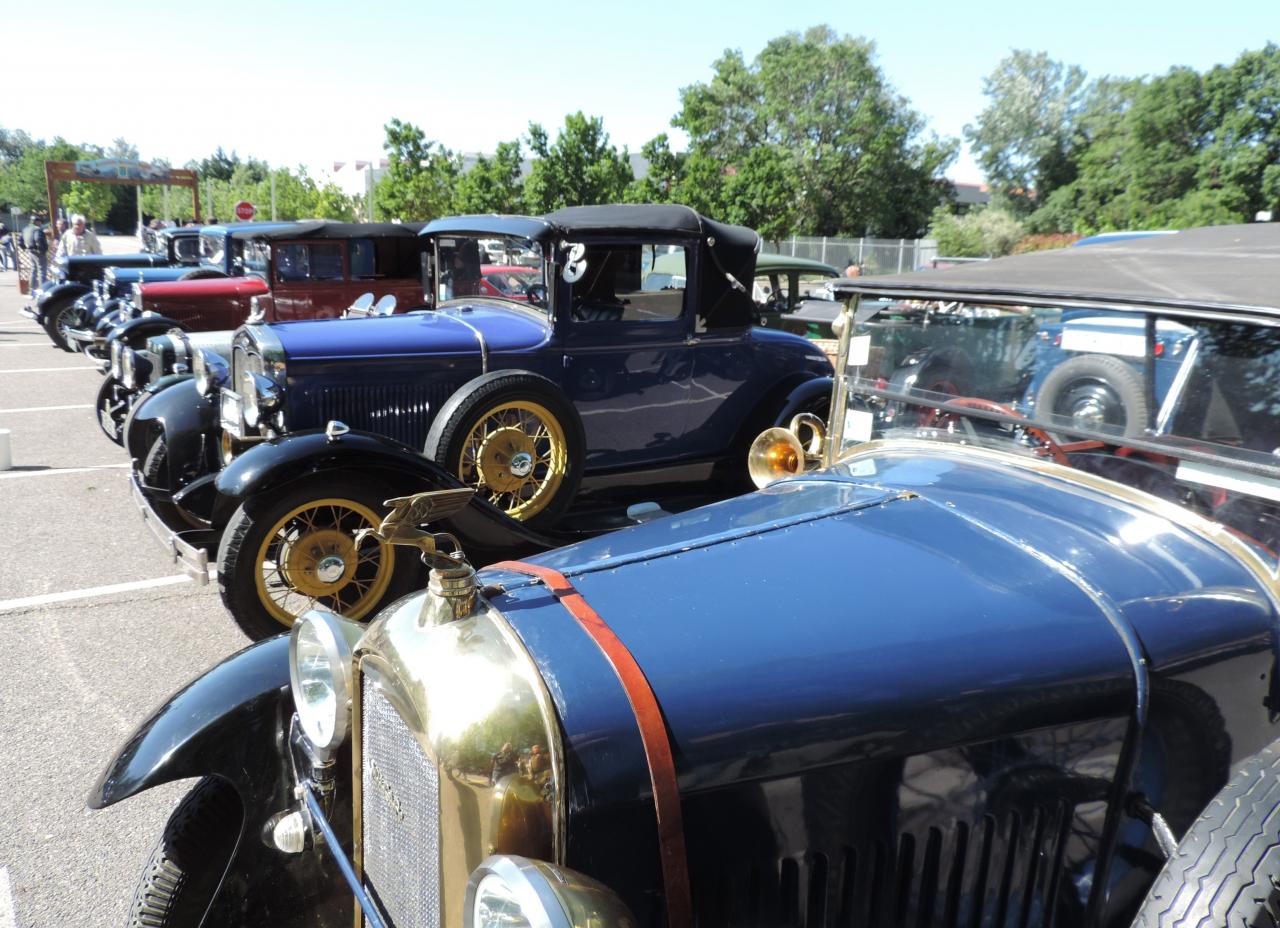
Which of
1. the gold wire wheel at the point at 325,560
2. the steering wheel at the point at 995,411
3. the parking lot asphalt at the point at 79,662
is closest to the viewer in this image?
the steering wheel at the point at 995,411

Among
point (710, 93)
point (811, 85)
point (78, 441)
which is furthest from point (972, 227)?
point (78, 441)

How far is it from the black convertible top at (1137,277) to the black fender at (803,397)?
102 inches

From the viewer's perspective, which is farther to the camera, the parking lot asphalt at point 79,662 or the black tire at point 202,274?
the black tire at point 202,274

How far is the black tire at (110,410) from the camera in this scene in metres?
6.91

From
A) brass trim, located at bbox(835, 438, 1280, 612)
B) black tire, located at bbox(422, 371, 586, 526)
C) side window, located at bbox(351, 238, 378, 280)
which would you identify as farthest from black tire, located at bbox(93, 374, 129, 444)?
brass trim, located at bbox(835, 438, 1280, 612)

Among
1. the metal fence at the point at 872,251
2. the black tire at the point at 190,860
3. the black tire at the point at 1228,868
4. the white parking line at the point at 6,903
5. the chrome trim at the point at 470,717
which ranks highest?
the metal fence at the point at 872,251

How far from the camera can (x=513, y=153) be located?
21.8 metres

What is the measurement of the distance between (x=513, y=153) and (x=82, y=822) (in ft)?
68.1

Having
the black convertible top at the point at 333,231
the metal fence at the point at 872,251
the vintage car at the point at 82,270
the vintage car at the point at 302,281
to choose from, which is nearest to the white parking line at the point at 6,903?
the vintage car at the point at 302,281

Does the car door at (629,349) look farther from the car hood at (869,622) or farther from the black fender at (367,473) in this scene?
the car hood at (869,622)

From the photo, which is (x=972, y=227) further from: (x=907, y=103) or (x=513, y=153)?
(x=513, y=153)

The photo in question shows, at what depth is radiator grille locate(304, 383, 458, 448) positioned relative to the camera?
4.55 meters

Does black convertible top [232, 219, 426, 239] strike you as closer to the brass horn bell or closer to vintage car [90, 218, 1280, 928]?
the brass horn bell

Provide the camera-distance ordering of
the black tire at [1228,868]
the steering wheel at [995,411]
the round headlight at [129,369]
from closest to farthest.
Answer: the black tire at [1228,868], the steering wheel at [995,411], the round headlight at [129,369]
